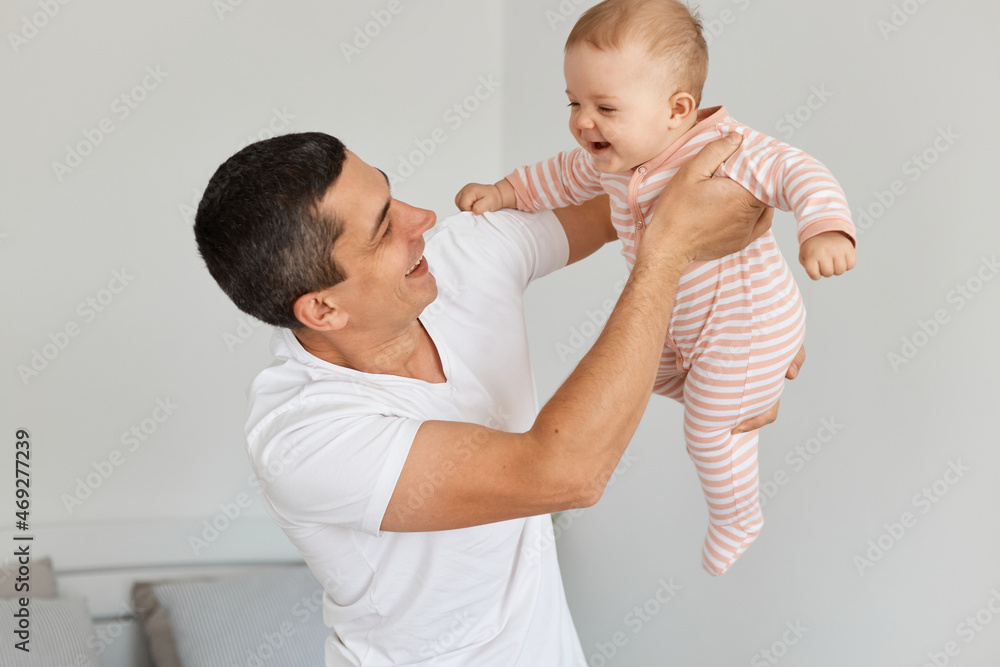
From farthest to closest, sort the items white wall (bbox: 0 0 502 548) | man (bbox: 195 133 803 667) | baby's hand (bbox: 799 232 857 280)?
white wall (bbox: 0 0 502 548) → man (bbox: 195 133 803 667) → baby's hand (bbox: 799 232 857 280)

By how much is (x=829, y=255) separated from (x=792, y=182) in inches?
6.1

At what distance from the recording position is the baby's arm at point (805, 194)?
0.96 m

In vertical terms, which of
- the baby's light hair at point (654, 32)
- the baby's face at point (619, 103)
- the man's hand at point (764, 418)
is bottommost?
the man's hand at point (764, 418)

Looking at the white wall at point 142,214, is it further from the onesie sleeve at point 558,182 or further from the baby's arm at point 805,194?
the baby's arm at point 805,194

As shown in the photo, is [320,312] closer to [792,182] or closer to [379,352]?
[379,352]

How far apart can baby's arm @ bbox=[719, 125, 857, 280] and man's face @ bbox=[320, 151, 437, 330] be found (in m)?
0.45

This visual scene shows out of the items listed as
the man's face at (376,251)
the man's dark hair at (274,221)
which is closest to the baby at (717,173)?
the man's face at (376,251)

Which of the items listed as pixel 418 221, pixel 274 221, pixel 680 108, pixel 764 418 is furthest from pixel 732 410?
pixel 274 221

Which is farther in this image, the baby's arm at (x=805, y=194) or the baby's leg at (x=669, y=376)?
the baby's leg at (x=669, y=376)

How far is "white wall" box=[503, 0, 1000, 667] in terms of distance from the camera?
1474mm

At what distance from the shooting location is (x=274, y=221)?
1.06m

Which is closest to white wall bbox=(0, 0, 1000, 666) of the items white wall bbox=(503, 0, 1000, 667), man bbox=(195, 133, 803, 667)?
white wall bbox=(503, 0, 1000, 667)

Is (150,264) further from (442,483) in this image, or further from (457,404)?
(442,483)

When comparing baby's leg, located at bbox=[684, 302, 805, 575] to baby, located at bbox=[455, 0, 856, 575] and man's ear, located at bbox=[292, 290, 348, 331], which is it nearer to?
baby, located at bbox=[455, 0, 856, 575]
